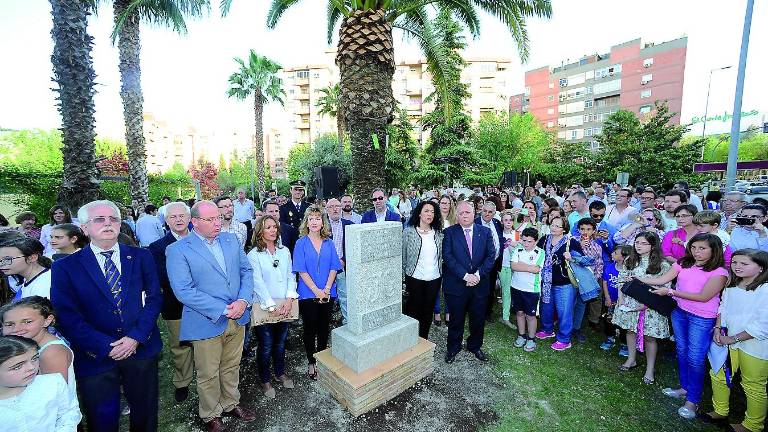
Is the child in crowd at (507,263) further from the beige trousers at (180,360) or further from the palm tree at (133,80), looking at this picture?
the palm tree at (133,80)

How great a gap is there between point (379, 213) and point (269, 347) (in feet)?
10.7

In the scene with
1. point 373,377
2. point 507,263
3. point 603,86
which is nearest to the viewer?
point 373,377

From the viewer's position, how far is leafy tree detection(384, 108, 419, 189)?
76.8 feet

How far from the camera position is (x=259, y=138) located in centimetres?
2594

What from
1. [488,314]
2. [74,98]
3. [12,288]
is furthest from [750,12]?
[74,98]

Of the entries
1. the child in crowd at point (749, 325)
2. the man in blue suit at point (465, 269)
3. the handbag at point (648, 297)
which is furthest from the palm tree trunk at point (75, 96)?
the child in crowd at point (749, 325)

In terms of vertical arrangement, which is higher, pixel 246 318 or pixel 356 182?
pixel 356 182

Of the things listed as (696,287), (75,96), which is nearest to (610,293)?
(696,287)

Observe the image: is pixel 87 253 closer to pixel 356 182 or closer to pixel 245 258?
pixel 245 258

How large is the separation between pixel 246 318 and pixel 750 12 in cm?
1339

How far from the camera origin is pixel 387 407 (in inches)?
140

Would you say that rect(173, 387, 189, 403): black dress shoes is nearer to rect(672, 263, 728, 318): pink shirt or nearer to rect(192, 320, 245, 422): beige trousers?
rect(192, 320, 245, 422): beige trousers

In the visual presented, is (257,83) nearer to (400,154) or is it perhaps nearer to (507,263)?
(400,154)

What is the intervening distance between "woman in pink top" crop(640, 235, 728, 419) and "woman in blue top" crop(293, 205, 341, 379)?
12.5 ft
